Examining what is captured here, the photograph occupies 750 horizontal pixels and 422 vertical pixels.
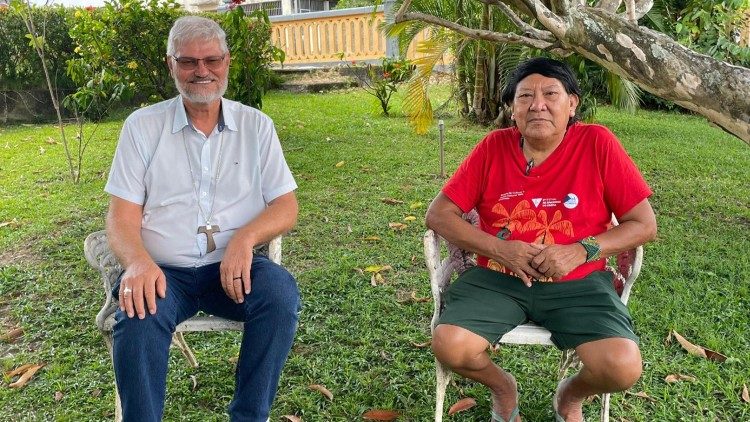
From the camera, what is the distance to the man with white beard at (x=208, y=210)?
2.42 meters

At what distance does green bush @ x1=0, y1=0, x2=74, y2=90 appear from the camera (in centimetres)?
1055

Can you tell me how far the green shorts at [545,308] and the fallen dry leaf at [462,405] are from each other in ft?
1.63

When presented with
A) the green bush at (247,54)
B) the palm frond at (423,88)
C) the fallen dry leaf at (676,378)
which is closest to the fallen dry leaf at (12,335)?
the fallen dry leaf at (676,378)

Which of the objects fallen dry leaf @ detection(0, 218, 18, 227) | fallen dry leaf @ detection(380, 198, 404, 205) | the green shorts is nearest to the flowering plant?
fallen dry leaf @ detection(380, 198, 404, 205)

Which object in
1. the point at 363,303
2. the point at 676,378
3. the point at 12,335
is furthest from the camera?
the point at 363,303

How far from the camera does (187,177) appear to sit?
2.68m

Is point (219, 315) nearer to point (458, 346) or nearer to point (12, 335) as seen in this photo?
point (458, 346)

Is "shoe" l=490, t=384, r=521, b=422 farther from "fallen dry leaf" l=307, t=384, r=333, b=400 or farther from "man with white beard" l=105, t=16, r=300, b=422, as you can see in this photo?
"man with white beard" l=105, t=16, r=300, b=422

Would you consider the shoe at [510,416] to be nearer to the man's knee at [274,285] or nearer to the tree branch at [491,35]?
the man's knee at [274,285]

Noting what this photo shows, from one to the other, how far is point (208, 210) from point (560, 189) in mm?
1418

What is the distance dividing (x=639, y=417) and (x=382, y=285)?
1.81 m

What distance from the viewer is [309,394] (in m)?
2.95

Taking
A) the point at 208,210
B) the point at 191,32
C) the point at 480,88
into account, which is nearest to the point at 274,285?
the point at 208,210

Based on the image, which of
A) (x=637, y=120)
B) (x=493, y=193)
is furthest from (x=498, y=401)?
(x=637, y=120)
